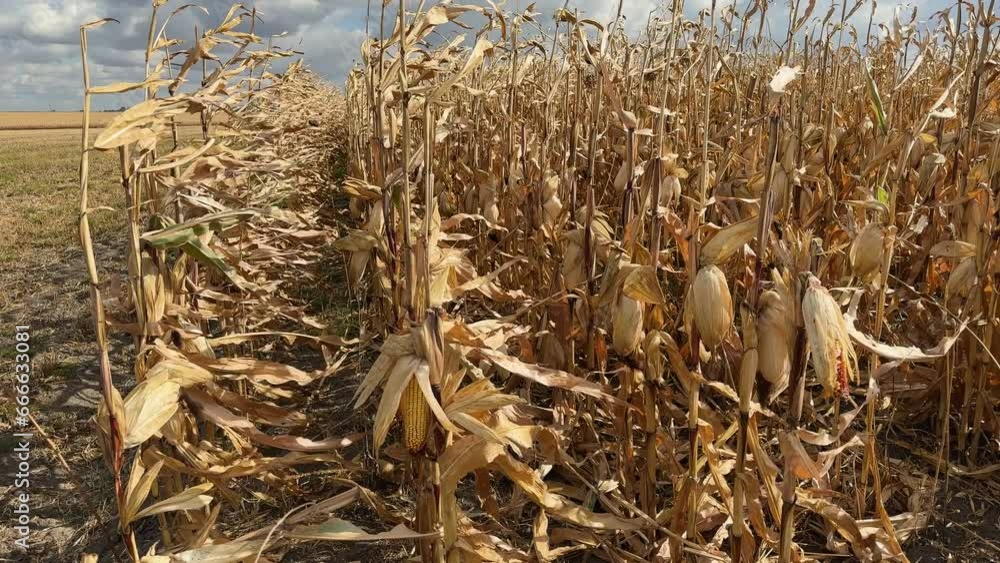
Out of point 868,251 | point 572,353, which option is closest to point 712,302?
point 868,251

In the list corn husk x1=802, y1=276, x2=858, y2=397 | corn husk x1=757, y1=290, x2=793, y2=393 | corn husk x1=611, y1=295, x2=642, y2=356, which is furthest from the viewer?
corn husk x1=611, y1=295, x2=642, y2=356

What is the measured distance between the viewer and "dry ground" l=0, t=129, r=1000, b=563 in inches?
73.2

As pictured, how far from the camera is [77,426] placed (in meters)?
2.52

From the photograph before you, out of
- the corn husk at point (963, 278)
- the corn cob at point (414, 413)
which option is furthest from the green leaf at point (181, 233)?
the corn husk at point (963, 278)

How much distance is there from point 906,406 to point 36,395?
3451mm

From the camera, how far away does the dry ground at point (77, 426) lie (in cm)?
186

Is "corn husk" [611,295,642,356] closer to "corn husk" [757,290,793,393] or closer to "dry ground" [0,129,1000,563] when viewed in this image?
"corn husk" [757,290,793,393]

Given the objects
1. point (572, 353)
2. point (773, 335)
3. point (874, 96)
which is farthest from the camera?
point (572, 353)

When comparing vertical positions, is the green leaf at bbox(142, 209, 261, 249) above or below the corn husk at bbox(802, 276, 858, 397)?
above

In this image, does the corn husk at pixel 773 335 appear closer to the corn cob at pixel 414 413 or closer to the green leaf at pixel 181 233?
the corn cob at pixel 414 413

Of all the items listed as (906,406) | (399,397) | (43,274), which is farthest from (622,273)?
(43,274)

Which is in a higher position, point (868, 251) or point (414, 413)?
point (868, 251)

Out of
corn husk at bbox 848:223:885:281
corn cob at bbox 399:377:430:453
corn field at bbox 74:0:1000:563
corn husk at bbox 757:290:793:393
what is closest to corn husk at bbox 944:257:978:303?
corn field at bbox 74:0:1000:563

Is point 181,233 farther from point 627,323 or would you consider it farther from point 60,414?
point 60,414
